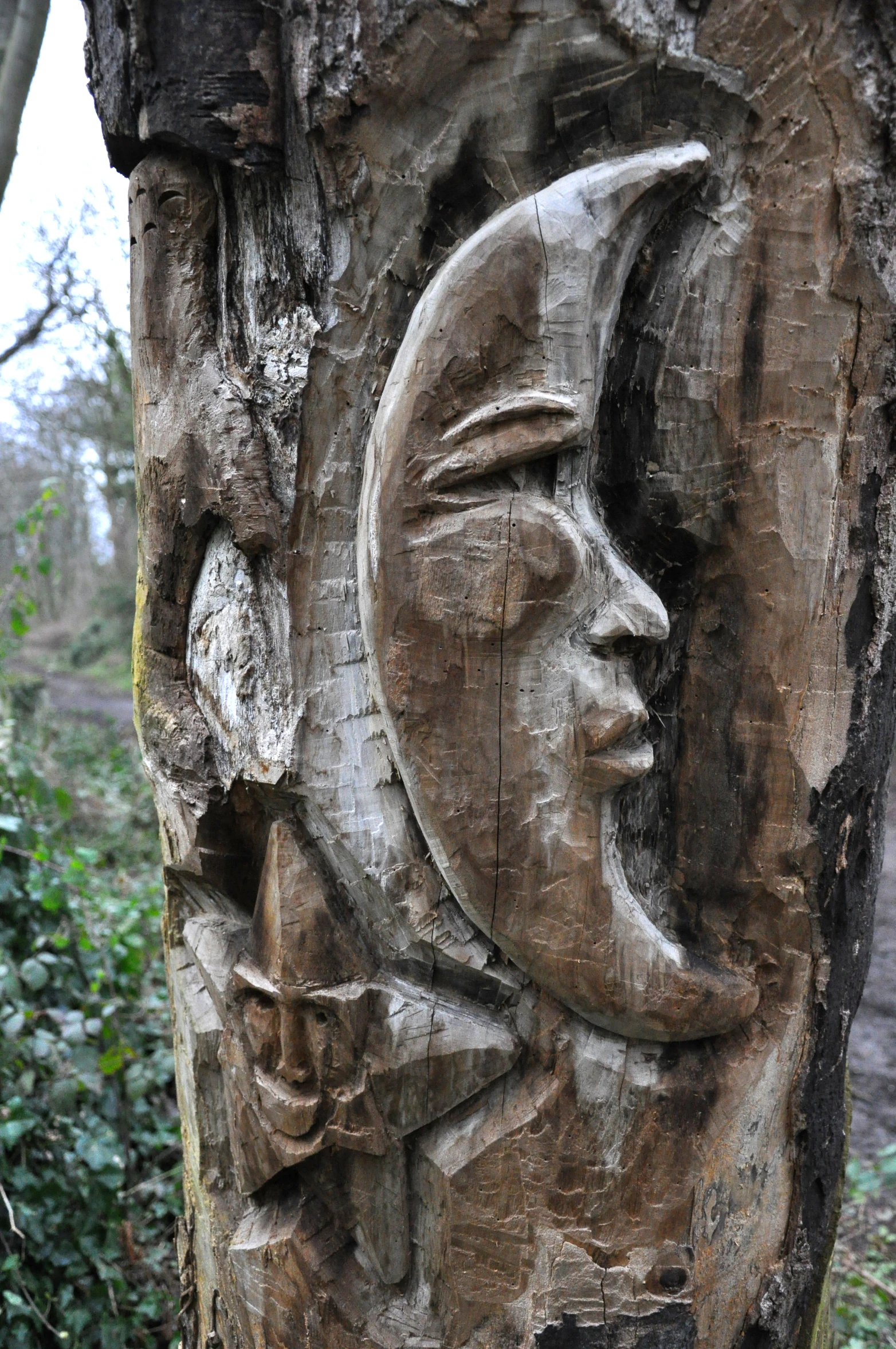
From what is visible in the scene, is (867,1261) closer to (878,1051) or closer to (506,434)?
(878,1051)

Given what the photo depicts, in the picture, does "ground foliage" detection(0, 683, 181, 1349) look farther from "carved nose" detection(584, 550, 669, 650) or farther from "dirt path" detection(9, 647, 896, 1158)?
"carved nose" detection(584, 550, 669, 650)

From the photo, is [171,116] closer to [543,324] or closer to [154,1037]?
[543,324]

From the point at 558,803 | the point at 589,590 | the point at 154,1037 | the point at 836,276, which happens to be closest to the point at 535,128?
the point at 836,276

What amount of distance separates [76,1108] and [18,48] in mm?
2862

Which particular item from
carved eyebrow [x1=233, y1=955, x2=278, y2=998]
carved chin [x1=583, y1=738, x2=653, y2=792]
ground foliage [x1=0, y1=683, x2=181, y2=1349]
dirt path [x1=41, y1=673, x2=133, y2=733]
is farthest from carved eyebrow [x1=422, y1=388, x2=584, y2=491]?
dirt path [x1=41, y1=673, x2=133, y2=733]

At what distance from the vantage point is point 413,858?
4.41 feet

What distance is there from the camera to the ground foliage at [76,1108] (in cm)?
219

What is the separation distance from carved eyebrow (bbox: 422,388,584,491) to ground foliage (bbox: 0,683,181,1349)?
1.83 m

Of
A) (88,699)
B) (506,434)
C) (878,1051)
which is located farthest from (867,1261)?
(88,699)

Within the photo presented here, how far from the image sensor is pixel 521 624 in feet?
4.00

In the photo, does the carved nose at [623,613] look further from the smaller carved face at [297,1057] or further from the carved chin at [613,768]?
the smaller carved face at [297,1057]

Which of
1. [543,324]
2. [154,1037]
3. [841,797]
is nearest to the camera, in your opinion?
[543,324]

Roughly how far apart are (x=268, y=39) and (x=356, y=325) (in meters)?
0.38

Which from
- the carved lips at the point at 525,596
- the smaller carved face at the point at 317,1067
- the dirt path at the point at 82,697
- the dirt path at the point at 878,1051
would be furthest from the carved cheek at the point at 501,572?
the dirt path at the point at 82,697
